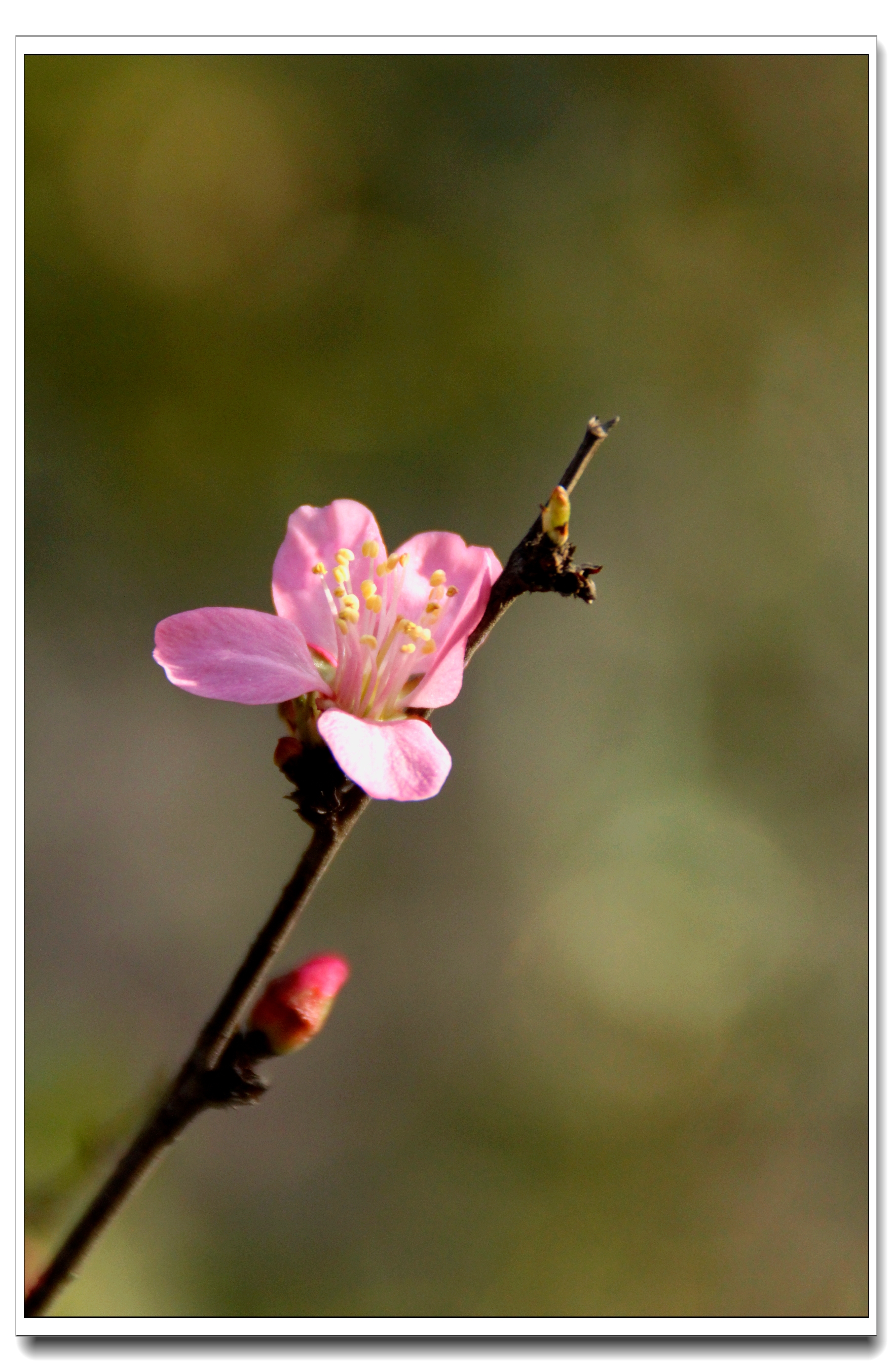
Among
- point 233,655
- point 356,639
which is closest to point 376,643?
point 356,639

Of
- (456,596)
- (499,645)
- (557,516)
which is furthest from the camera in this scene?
(499,645)

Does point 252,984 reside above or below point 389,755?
below

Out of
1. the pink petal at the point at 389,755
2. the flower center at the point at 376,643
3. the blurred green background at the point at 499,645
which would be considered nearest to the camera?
the pink petal at the point at 389,755

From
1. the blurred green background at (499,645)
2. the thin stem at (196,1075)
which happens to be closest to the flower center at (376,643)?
the thin stem at (196,1075)

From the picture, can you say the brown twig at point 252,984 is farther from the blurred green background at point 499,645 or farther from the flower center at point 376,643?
the blurred green background at point 499,645

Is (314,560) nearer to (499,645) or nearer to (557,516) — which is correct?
(557,516)
